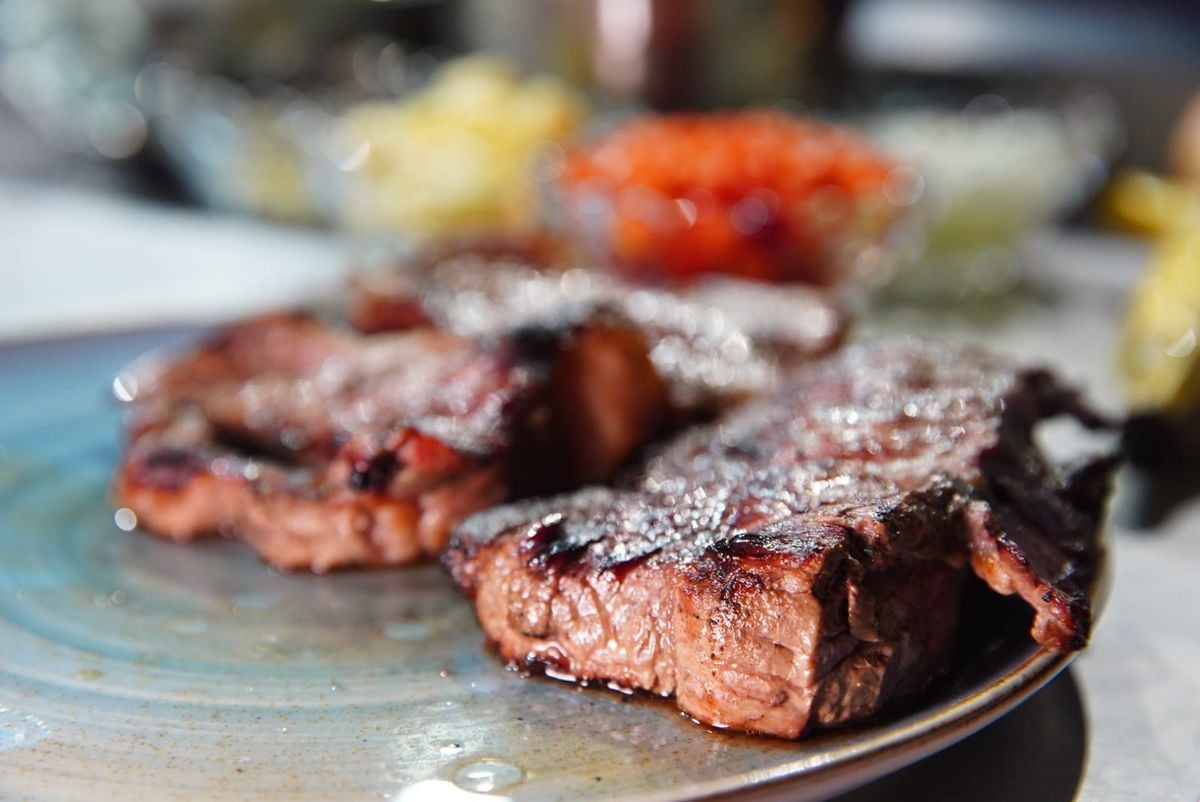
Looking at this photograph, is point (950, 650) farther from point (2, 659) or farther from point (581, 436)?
point (2, 659)

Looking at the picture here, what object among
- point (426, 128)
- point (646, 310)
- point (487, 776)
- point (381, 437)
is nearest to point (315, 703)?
point (487, 776)

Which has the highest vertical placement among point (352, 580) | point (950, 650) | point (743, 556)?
point (743, 556)

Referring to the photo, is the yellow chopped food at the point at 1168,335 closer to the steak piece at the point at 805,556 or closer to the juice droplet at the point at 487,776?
the steak piece at the point at 805,556

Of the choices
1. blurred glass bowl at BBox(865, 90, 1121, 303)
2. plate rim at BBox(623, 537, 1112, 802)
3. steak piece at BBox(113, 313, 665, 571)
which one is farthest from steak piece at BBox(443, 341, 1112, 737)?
blurred glass bowl at BBox(865, 90, 1121, 303)

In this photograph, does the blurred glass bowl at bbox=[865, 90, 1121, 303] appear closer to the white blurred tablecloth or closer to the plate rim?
the white blurred tablecloth

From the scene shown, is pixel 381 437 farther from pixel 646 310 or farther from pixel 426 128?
pixel 426 128

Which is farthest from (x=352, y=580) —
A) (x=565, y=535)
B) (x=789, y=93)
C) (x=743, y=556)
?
(x=789, y=93)
